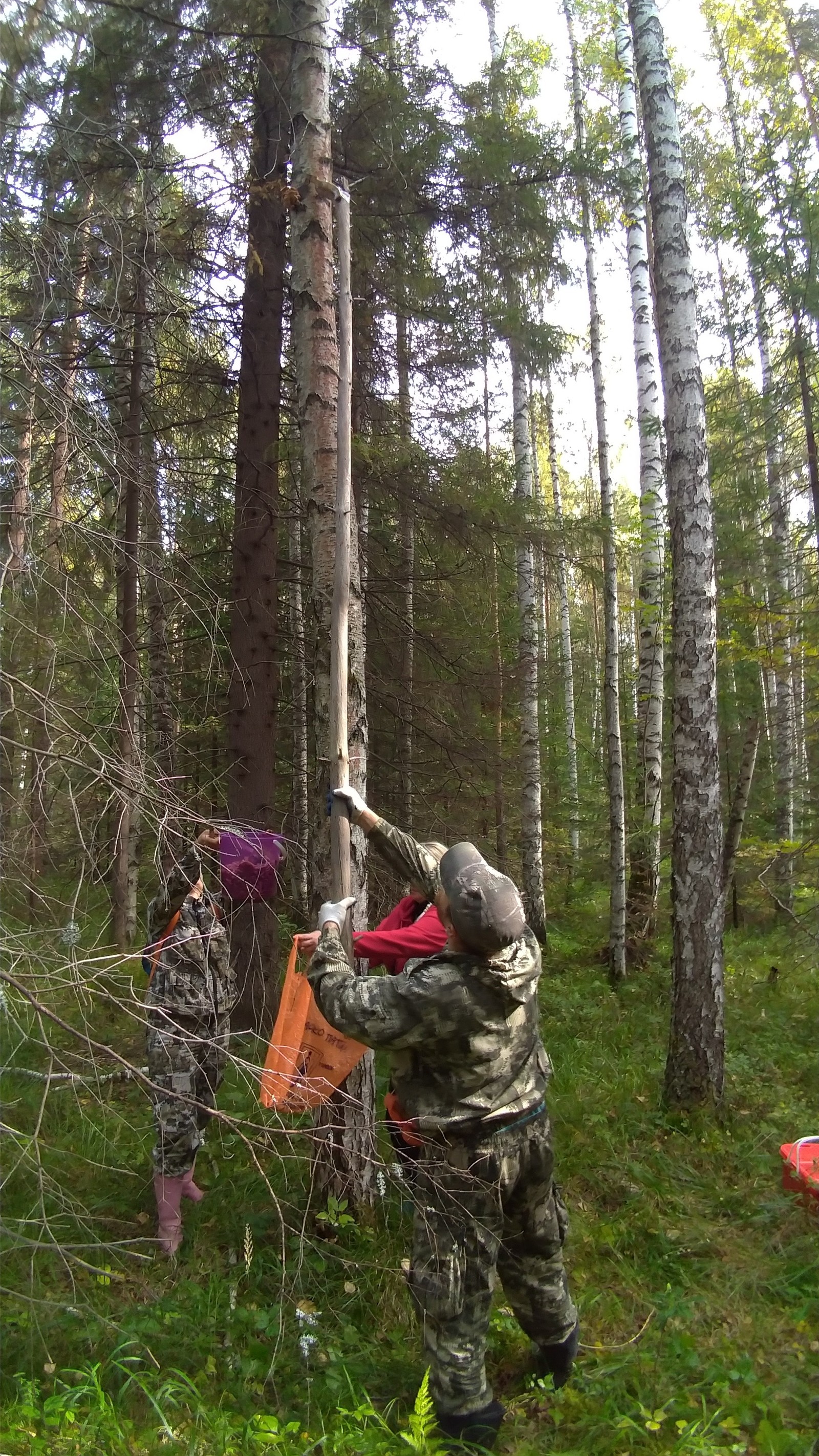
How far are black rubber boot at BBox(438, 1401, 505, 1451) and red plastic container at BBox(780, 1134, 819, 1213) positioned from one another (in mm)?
2349

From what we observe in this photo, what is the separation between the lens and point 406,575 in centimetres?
784

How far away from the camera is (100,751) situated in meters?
2.55

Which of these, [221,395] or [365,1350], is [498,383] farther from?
[365,1350]

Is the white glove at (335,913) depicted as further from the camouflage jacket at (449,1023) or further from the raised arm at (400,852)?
the raised arm at (400,852)

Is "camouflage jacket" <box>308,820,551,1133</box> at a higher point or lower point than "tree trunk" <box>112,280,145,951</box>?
lower

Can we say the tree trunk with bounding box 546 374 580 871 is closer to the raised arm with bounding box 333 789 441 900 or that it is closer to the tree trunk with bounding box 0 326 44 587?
the raised arm with bounding box 333 789 441 900

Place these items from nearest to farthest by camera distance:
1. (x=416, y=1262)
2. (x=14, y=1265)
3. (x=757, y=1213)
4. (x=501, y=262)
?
(x=416, y=1262)
(x=14, y=1265)
(x=757, y=1213)
(x=501, y=262)

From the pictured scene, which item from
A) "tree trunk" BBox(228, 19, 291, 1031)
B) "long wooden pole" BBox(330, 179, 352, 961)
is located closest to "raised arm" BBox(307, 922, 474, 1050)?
"long wooden pole" BBox(330, 179, 352, 961)

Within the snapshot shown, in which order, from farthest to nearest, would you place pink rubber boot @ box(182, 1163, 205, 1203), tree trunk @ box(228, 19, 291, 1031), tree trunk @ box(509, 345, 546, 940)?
tree trunk @ box(509, 345, 546, 940) < tree trunk @ box(228, 19, 291, 1031) < pink rubber boot @ box(182, 1163, 205, 1203)

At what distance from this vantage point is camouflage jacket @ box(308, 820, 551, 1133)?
111 inches

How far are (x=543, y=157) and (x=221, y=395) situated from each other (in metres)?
3.16

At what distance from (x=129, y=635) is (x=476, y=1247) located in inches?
211

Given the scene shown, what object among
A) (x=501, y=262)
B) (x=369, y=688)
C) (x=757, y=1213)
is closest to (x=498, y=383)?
(x=501, y=262)

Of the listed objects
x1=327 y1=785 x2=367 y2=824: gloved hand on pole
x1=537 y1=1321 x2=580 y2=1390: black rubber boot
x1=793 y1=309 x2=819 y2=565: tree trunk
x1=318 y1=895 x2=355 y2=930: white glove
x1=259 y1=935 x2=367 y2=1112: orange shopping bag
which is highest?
x1=793 y1=309 x2=819 y2=565: tree trunk
